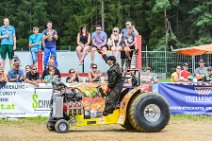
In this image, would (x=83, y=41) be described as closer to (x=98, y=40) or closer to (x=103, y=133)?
(x=98, y=40)

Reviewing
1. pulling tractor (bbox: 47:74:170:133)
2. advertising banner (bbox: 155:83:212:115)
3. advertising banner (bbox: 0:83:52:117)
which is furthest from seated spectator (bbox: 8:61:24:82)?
advertising banner (bbox: 155:83:212:115)

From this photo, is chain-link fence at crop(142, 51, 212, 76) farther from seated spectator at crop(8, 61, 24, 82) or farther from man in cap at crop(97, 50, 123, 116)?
man in cap at crop(97, 50, 123, 116)

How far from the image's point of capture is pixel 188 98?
17562 mm

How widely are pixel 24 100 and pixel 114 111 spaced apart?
387 cm

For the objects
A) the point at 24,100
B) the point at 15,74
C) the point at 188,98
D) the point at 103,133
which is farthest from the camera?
the point at 188,98

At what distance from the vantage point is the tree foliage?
54.3 m

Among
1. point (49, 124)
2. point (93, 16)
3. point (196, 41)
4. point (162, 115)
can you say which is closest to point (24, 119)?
point (49, 124)

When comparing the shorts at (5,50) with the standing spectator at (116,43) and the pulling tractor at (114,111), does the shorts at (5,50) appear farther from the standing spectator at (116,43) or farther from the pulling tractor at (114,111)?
the pulling tractor at (114,111)

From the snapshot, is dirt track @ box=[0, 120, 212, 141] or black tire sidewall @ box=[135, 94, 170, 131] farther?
black tire sidewall @ box=[135, 94, 170, 131]

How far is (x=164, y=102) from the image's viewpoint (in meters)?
13.6

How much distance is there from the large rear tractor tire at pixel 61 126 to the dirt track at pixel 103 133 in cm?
13

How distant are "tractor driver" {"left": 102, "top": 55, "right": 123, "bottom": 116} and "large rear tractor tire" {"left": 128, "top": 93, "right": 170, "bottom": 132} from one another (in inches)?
18.5

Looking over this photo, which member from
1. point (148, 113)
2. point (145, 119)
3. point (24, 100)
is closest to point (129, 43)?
point (24, 100)

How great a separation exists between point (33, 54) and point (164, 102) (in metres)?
7.02
